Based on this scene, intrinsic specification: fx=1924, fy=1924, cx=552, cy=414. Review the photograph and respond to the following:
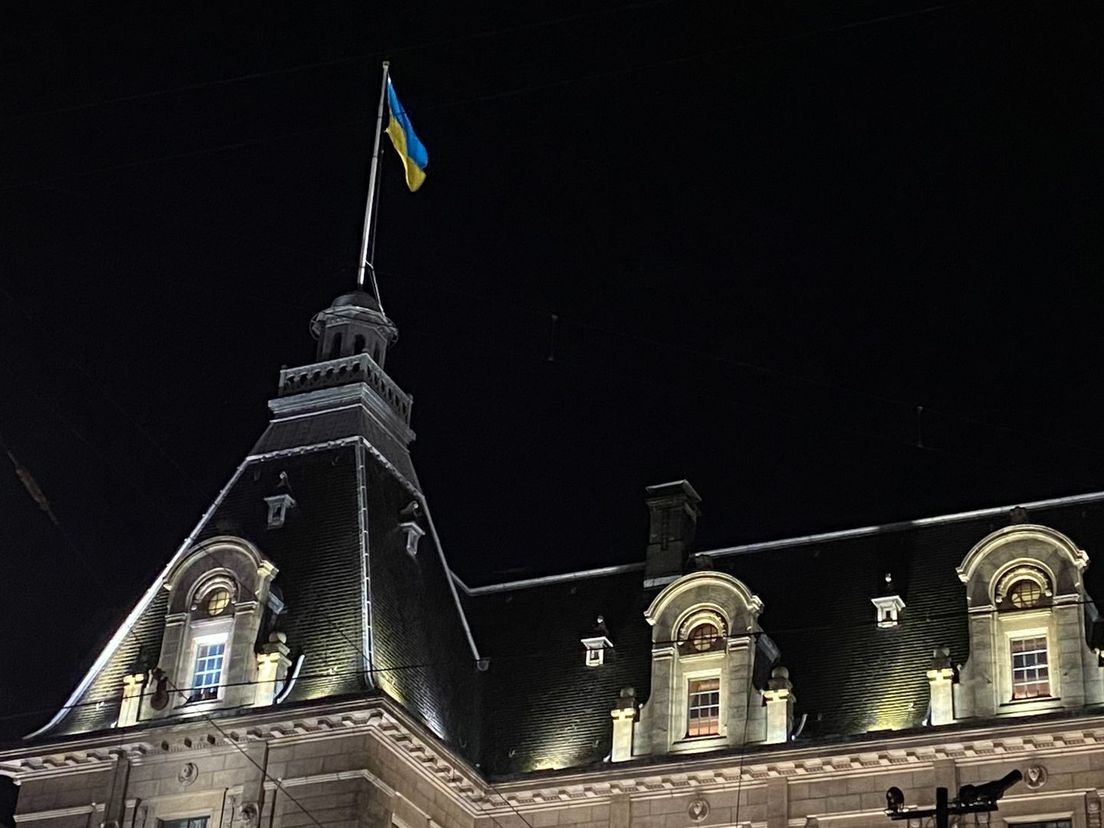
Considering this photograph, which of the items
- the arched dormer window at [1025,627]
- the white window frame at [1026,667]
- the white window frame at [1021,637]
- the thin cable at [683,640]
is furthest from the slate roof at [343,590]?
the white window frame at [1026,667]

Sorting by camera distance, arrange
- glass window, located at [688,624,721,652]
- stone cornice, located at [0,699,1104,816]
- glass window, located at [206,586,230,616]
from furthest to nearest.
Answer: glass window, located at [206,586,230,616], glass window, located at [688,624,721,652], stone cornice, located at [0,699,1104,816]

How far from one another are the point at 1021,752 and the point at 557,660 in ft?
44.0

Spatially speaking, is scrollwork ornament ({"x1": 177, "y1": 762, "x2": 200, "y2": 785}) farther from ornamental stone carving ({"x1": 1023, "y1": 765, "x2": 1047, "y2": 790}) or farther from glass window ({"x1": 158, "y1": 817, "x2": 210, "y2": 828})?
ornamental stone carving ({"x1": 1023, "y1": 765, "x2": 1047, "y2": 790})

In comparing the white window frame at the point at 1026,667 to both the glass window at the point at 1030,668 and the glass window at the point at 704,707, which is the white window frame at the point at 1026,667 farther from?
the glass window at the point at 704,707

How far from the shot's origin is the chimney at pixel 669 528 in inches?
2036

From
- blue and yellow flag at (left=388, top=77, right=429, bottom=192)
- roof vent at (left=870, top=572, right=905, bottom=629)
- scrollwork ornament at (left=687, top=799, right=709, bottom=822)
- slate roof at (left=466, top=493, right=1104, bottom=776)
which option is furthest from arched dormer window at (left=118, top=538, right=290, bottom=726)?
blue and yellow flag at (left=388, top=77, right=429, bottom=192)

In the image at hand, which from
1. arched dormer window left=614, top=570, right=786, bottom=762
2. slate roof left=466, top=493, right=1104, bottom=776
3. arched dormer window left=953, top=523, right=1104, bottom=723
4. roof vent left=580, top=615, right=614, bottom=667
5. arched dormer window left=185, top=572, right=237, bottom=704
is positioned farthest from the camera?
roof vent left=580, top=615, right=614, bottom=667

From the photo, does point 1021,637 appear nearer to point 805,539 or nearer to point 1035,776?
point 1035,776

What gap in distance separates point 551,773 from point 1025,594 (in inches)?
476

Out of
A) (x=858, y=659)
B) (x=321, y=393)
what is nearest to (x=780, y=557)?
(x=858, y=659)

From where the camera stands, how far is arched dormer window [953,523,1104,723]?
43.3 metres

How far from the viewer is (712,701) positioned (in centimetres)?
4684

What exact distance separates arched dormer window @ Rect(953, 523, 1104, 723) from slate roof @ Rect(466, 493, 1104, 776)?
3.35ft

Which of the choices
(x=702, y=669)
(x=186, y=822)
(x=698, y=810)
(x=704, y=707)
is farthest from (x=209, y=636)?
(x=698, y=810)
